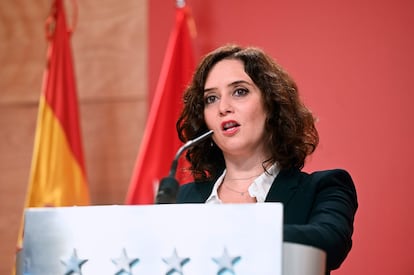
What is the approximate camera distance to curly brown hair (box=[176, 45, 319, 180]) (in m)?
2.20

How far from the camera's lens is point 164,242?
1.46 meters

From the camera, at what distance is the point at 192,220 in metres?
1.44

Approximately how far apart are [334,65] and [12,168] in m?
1.67

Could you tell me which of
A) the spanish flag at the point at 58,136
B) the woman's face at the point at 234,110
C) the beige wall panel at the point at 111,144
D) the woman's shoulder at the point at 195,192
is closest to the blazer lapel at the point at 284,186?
the woman's face at the point at 234,110

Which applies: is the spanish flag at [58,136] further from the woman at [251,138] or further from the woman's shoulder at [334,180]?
the woman's shoulder at [334,180]

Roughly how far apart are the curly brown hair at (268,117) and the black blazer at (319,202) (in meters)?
0.07

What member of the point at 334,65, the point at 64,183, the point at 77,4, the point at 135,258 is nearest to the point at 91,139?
the point at 64,183

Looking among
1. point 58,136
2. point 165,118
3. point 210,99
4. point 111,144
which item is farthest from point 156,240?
point 111,144

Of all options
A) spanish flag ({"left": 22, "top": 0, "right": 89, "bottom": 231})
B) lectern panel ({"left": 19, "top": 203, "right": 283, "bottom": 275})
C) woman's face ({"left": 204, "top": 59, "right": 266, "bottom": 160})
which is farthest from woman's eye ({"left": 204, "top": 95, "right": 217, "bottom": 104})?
spanish flag ({"left": 22, "top": 0, "right": 89, "bottom": 231})

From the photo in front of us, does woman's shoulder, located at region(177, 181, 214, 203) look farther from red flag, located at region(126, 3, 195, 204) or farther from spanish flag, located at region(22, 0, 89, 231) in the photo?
spanish flag, located at region(22, 0, 89, 231)

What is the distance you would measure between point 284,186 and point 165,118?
1.26 meters

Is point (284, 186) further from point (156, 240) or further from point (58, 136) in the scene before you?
point (58, 136)

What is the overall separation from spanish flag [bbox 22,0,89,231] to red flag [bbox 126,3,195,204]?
0.30 metres

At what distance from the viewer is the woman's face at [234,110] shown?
7.04ft
